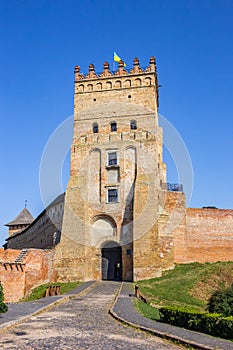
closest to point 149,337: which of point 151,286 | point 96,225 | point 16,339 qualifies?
point 16,339

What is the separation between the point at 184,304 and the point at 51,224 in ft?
66.6

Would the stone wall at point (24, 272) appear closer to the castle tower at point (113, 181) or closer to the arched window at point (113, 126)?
the castle tower at point (113, 181)

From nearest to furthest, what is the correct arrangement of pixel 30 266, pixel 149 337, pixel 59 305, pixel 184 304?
1. pixel 149 337
2. pixel 59 305
3. pixel 184 304
4. pixel 30 266

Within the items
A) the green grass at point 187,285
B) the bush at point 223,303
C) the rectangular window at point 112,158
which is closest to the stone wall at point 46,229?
the rectangular window at point 112,158

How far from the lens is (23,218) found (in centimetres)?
5881

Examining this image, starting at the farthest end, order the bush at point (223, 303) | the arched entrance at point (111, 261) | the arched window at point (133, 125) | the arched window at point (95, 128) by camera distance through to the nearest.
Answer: the arched window at point (95, 128) → the arched window at point (133, 125) → the arched entrance at point (111, 261) → the bush at point (223, 303)

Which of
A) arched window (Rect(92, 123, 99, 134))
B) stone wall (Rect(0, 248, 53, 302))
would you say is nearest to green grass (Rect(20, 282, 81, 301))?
stone wall (Rect(0, 248, 53, 302))

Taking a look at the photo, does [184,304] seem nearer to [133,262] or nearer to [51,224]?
[133,262]

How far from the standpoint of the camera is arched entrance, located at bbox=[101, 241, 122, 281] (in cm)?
2988

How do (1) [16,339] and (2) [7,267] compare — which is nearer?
(1) [16,339]

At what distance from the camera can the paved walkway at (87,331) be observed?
27.8 ft

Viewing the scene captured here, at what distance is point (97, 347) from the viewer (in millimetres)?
8203

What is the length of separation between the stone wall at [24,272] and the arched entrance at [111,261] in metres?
4.38

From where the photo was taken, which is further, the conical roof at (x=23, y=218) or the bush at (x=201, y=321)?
the conical roof at (x=23, y=218)
